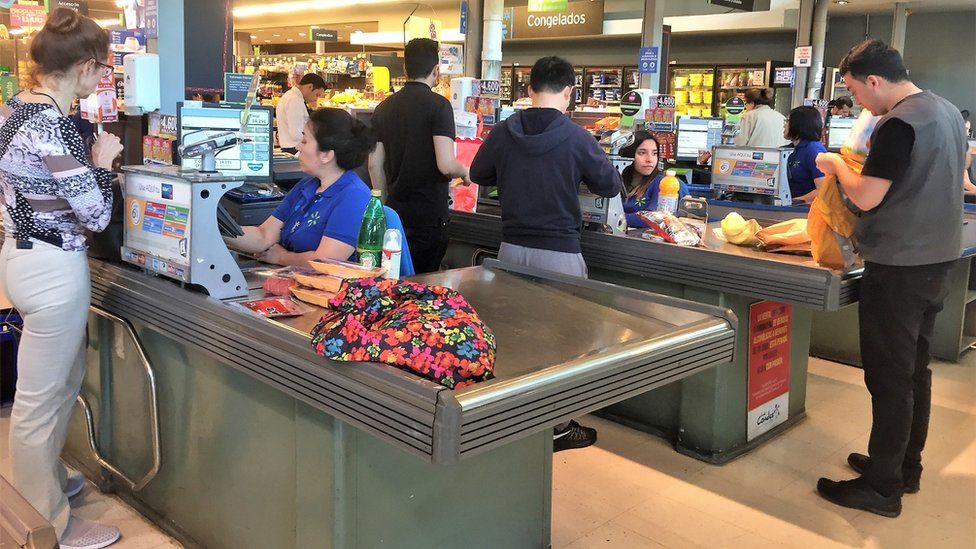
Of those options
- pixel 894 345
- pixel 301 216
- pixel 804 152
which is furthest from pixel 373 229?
pixel 804 152

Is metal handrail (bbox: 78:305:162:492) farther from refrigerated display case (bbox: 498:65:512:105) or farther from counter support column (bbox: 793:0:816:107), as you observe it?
refrigerated display case (bbox: 498:65:512:105)

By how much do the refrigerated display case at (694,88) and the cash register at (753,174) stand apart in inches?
348

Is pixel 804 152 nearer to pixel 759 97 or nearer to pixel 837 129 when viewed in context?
pixel 759 97

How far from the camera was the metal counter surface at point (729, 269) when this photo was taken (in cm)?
310

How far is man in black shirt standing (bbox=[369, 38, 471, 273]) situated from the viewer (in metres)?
3.92

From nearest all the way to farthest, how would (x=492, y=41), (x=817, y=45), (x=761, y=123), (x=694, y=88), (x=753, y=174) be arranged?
(x=753, y=174) < (x=761, y=123) < (x=492, y=41) < (x=817, y=45) < (x=694, y=88)

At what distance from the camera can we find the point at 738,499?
10.7 ft

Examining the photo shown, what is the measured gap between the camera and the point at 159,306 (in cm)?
251

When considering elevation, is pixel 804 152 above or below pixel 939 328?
above

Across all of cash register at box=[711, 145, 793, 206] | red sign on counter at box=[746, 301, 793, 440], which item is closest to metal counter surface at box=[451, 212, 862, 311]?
red sign on counter at box=[746, 301, 793, 440]

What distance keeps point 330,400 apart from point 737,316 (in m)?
1.88

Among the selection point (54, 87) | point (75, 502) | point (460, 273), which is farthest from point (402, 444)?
point (75, 502)

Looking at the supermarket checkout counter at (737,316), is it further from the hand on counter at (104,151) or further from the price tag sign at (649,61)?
the price tag sign at (649,61)

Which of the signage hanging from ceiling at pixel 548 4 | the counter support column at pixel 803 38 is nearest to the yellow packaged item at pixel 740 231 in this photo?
the signage hanging from ceiling at pixel 548 4
